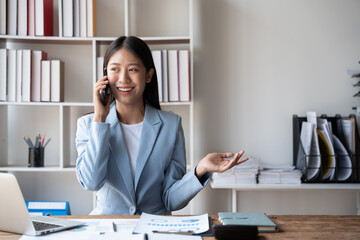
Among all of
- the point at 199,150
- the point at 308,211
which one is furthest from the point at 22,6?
the point at 308,211

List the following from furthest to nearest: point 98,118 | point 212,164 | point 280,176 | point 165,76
Result: 1. point 165,76
2. point 280,176
3. point 98,118
4. point 212,164

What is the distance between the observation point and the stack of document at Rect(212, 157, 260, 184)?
241 centimetres

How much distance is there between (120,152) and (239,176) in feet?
3.36

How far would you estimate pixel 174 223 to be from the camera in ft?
4.00

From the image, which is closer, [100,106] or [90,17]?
[100,106]

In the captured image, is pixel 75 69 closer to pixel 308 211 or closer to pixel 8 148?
pixel 8 148

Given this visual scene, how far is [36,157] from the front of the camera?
2.54m

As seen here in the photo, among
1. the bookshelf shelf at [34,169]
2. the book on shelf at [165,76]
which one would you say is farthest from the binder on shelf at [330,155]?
the bookshelf shelf at [34,169]

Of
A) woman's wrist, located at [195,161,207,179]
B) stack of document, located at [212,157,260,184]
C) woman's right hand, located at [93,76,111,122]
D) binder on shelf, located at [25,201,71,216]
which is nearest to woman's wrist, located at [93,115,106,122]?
woman's right hand, located at [93,76,111,122]

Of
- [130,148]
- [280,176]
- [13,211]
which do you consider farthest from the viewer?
[280,176]

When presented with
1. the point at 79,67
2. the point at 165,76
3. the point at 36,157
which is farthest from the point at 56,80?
the point at 165,76

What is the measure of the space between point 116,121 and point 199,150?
1.16 meters

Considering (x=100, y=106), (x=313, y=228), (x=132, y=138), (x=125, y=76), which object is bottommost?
(x=313, y=228)

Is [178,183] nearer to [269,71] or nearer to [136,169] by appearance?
[136,169]
